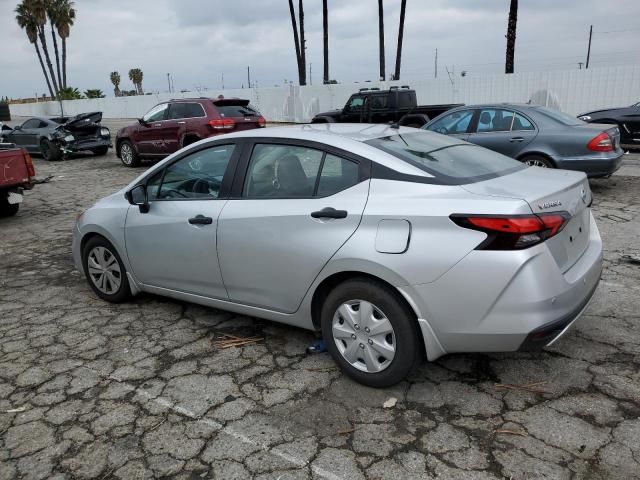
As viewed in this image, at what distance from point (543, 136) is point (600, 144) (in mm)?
774

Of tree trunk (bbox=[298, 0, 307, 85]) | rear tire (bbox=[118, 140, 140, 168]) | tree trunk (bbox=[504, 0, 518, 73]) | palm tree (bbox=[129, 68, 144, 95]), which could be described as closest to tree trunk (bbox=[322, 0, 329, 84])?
tree trunk (bbox=[298, 0, 307, 85])

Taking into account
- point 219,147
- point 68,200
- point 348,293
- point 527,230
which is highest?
point 219,147

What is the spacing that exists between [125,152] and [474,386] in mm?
13163

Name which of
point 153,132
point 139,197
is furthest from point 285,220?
point 153,132

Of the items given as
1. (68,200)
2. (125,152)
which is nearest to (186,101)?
(125,152)

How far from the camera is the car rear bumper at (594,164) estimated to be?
7.57 meters

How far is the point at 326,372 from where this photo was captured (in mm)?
3398

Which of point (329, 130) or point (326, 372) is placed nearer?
point (326, 372)

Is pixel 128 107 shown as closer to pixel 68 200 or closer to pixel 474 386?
pixel 68 200

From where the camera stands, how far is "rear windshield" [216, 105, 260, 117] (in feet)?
40.3

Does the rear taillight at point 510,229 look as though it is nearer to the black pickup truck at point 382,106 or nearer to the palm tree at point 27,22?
the black pickup truck at point 382,106

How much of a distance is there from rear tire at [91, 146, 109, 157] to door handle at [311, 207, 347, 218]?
15.6 m

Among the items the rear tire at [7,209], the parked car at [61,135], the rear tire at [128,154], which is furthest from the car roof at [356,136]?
the parked car at [61,135]

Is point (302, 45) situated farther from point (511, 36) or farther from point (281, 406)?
point (281, 406)
